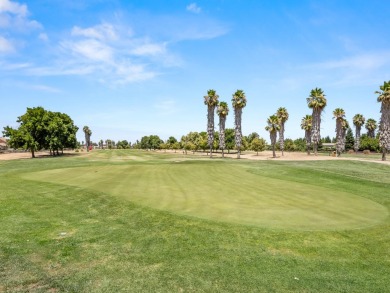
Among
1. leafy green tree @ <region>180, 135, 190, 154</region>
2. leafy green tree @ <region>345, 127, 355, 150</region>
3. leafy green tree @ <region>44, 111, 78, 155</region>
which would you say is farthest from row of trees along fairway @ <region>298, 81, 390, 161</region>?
leafy green tree @ <region>44, 111, 78, 155</region>

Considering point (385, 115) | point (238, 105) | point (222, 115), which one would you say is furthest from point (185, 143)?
point (385, 115)

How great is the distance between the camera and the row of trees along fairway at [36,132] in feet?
268

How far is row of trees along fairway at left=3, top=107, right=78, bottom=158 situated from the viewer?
81750 millimetres

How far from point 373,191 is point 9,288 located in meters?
24.8

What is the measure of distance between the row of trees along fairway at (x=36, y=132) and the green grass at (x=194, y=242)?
69.2m

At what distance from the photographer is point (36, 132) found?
282 ft

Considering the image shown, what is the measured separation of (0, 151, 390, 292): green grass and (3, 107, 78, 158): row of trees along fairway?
6918cm

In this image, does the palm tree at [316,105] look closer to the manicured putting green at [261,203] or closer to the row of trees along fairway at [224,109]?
the row of trees along fairway at [224,109]

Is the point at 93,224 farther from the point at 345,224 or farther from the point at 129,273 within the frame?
the point at 345,224

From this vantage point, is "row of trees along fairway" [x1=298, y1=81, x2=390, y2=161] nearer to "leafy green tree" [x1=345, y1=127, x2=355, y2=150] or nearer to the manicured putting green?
"leafy green tree" [x1=345, y1=127, x2=355, y2=150]

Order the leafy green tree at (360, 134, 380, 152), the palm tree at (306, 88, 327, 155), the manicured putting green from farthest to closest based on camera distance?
the leafy green tree at (360, 134, 380, 152) → the palm tree at (306, 88, 327, 155) → the manicured putting green

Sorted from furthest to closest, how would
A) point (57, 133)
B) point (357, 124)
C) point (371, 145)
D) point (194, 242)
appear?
point (371, 145)
point (357, 124)
point (57, 133)
point (194, 242)

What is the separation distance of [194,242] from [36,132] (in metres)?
86.9

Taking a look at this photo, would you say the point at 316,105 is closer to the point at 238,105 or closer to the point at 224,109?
the point at 238,105
